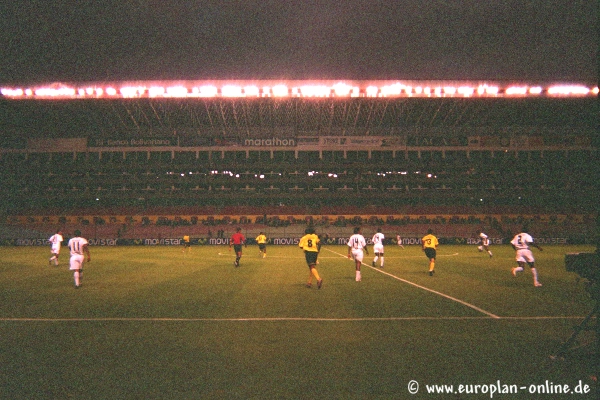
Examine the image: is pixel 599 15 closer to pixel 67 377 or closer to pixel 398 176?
pixel 67 377

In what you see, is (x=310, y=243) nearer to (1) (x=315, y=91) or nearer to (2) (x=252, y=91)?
(1) (x=315, y=91)

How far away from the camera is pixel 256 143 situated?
64812 mm

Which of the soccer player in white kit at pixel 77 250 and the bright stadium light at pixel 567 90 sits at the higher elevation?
the bright stadium light at pixel 567 90

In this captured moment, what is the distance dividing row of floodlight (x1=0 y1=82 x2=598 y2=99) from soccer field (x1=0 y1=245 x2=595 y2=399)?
127ft

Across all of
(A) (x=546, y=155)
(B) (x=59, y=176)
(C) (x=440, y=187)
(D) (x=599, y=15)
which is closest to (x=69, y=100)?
(B) (x=59, y=176)

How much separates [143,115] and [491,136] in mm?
51291

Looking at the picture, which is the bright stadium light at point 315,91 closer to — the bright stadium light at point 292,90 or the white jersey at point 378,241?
the bright stadium light at point 292,90

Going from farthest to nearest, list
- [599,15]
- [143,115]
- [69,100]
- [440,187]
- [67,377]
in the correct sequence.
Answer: [440,187] < [143,115] < [69,100] < [67,377] < [599,15]

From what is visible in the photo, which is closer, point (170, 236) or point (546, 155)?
point (170, 236)

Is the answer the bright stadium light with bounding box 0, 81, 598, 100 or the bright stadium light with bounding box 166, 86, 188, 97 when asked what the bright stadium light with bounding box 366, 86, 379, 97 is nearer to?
the bright stadium light with bounding box 0, 81, 598, 100

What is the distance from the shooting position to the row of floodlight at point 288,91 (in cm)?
5200

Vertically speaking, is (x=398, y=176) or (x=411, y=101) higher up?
(x=411, y=101)

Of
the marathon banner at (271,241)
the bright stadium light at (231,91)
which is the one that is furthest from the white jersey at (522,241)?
the bright stadium light at (231,91)

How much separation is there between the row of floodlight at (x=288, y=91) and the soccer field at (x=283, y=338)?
38.9 meters
